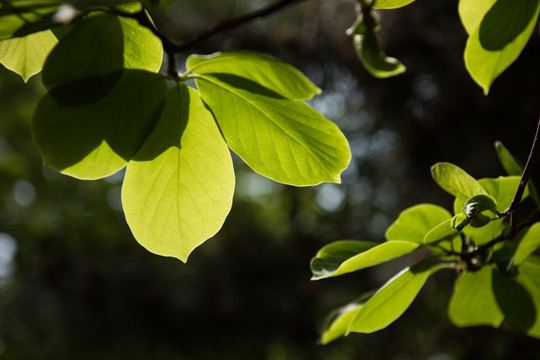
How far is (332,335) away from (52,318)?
88.2 inches

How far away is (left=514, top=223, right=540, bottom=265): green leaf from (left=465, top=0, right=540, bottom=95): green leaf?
116mm

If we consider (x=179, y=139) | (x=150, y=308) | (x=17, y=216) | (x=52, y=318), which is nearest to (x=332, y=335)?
(x=179, y=139)

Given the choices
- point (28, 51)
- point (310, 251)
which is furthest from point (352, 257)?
point (310, 251)

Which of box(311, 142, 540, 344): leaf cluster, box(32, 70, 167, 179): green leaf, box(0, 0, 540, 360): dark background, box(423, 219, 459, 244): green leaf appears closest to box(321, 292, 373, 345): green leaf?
box(311, 142, 540, 344): leaf cluster

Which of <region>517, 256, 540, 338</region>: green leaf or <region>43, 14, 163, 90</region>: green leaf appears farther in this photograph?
<region>517, 256, 540, 338</region>: green leaf

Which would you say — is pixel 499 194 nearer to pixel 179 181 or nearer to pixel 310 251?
pixel 179 181

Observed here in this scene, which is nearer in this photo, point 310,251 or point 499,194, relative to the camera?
point 499,194

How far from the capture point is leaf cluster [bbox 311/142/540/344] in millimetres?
312

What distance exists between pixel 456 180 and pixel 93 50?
Result: 22 cm

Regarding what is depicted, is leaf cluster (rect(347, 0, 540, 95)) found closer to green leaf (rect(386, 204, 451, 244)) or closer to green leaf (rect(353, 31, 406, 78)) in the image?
green leaf (rect(353, 31, 406, 78))

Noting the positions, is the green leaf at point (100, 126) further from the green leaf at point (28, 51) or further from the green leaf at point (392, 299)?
the green leaf at point (392, 299)

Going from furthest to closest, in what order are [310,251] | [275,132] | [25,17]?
[310,251], [275,132], [25,17]

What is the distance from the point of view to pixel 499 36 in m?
0.36

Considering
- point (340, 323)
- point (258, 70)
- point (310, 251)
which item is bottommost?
point (310, 251)
